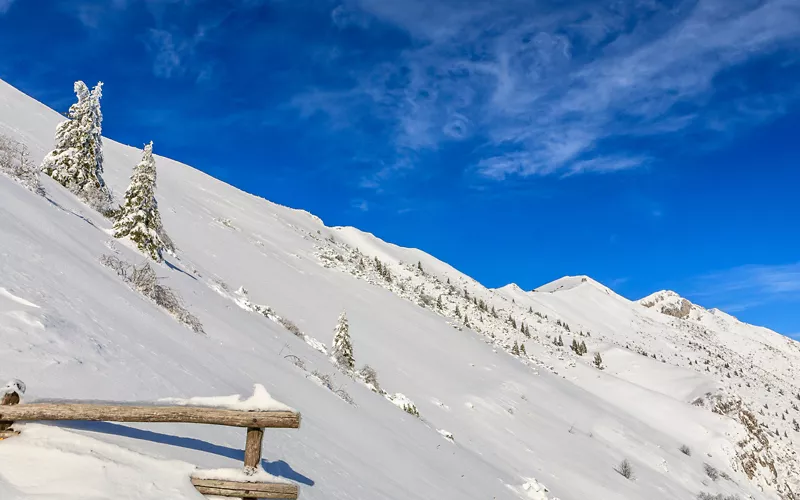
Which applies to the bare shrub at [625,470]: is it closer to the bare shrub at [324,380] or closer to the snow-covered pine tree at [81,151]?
the bare shrub at [324,380]

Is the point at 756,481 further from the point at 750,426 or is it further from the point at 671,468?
the point at 671,468

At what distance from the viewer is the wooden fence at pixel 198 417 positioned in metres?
4.55

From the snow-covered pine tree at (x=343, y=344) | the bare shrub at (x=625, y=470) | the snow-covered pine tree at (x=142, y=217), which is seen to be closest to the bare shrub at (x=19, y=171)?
the snow-covered pine tree at (x=142, y=217)

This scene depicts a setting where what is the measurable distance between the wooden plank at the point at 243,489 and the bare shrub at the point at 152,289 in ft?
29.2

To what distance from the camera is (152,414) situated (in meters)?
4.85

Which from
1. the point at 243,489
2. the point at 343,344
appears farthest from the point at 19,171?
the point at 243,489

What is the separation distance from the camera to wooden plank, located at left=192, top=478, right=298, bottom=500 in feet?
15.6

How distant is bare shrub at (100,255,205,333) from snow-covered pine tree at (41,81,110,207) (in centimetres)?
1365

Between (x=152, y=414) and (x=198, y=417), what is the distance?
0.45m

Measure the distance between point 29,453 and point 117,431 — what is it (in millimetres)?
991

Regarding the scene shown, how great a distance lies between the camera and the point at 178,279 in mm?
18625

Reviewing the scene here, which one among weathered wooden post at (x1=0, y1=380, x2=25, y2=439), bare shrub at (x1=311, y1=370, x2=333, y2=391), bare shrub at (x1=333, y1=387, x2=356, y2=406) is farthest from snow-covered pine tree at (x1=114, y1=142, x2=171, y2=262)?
weathered wooden post at (x1=0, y1=380, x2=25, y2=439)

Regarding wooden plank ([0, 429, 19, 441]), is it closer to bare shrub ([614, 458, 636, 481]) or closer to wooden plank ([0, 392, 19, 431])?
wooden plank ([0, 392, 19, 431])

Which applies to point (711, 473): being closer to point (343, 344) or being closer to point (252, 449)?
point (343, 344)
